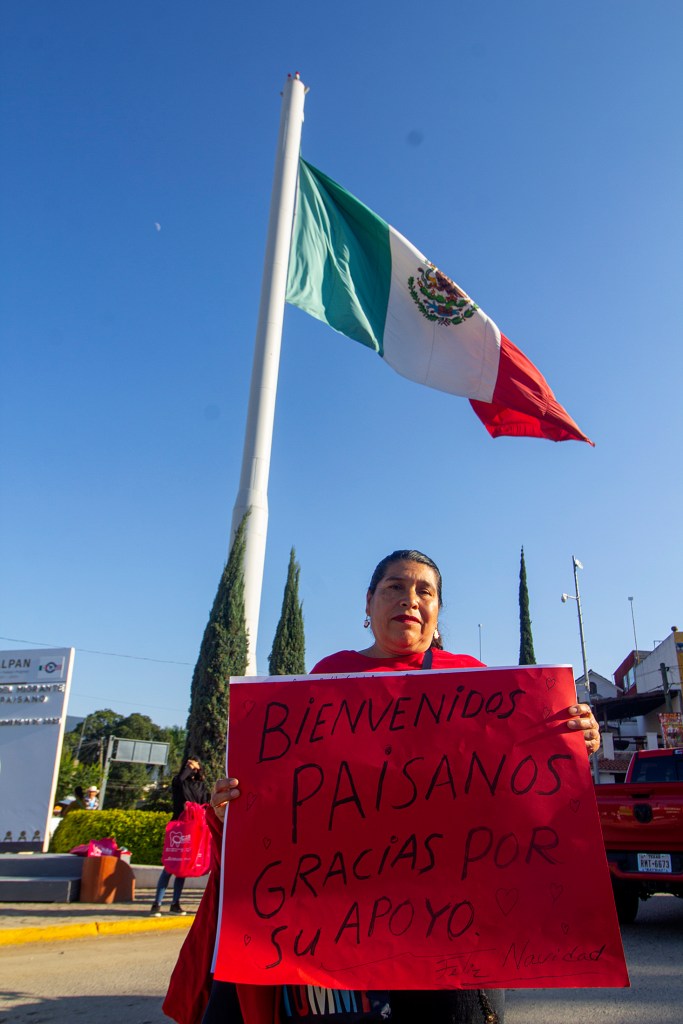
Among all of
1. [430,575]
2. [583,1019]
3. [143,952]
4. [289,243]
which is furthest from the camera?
[289,243]

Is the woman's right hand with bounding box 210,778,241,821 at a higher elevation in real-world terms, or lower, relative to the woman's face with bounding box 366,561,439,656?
lower

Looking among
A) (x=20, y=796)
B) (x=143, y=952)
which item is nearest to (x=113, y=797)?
(x=20, y=796)

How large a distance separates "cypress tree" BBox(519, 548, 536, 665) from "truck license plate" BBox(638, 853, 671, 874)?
87.0 ft

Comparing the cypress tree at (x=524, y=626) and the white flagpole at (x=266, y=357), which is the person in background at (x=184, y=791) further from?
the cypress tree at (x=524, y=626)

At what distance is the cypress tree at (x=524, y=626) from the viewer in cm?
3528

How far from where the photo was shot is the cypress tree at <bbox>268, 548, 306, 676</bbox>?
912 inches

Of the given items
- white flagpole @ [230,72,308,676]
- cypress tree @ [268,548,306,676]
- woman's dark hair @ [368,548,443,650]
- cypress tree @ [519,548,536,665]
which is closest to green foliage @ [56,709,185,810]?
cypress tree @ [519,548,536,665]

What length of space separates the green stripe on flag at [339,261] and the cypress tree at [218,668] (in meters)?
3.63

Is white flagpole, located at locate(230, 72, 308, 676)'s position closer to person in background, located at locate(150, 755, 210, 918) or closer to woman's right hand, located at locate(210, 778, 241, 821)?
person in background, located at locate(150, 755, 210, 918)

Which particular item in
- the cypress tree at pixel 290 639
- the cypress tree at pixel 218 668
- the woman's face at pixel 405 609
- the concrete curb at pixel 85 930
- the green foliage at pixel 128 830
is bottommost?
the concrete curb at pixel 85 930

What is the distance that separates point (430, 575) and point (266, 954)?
1193 mm

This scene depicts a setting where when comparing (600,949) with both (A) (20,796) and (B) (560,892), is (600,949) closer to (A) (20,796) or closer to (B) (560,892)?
(B) (560,892)

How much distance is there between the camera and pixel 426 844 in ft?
6.76

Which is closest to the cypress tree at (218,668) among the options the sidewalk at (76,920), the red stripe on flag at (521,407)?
the sidewalk at (76,920)
